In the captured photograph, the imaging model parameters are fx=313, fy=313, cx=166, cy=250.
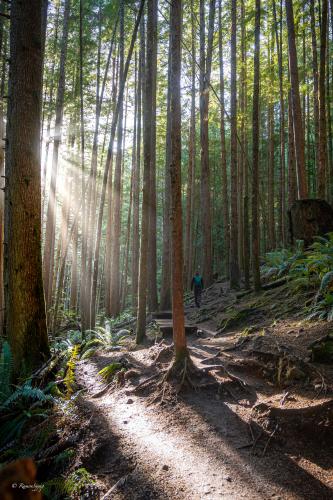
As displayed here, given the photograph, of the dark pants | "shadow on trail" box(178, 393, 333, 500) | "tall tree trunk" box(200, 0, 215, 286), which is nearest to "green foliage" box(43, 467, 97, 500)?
"shadow on trail" box(178, 393, 333, 500)

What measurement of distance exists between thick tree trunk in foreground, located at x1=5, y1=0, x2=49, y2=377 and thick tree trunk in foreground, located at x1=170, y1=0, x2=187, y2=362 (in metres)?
2.05

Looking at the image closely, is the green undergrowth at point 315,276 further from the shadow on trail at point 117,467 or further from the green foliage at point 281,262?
the shadow on trail at point 117,467

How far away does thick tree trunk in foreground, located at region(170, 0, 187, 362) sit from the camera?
421cm

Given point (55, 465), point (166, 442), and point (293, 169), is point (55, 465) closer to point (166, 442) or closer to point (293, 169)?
point (166, 442)

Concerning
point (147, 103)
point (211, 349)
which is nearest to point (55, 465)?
point (211, 349)

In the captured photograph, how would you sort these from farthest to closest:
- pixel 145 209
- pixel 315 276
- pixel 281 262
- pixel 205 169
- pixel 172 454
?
pixel 205 169 < pixel 281 262 < pixel 145 209 < pixel 315 276 < pixel 172 454

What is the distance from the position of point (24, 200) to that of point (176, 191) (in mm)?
2244

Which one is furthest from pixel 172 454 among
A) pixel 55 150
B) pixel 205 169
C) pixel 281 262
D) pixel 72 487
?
pixel 205 169

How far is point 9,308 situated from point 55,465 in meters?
2.36

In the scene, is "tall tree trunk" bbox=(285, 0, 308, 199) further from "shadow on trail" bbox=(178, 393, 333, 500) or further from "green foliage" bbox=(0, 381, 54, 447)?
"green foliage" bbox=(0, 381, 54, 447)

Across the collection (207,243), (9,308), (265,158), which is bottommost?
(9,308)

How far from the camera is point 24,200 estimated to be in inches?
181

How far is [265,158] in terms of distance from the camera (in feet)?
70.5

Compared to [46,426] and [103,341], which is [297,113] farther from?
[46,426]
